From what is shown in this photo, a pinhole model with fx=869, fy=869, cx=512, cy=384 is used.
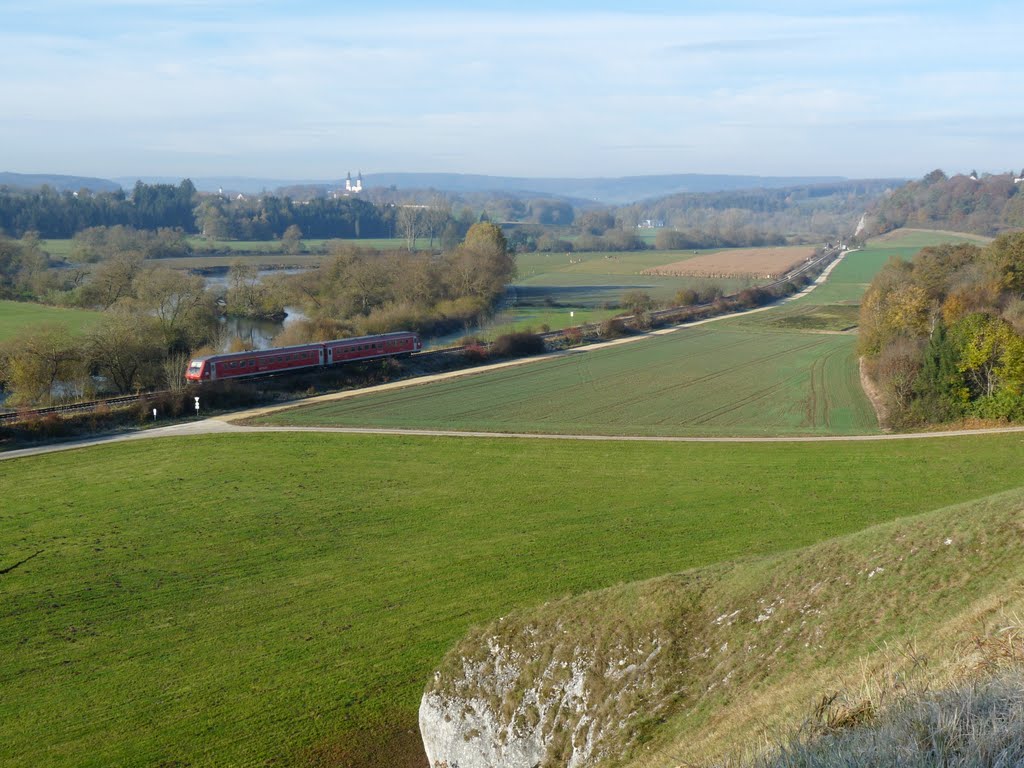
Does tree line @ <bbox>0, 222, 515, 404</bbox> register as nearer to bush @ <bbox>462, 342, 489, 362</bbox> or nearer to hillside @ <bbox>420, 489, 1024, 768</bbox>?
bush @ <bbox>462, 342, 489, 362</bbox>

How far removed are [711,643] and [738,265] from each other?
10170 cm

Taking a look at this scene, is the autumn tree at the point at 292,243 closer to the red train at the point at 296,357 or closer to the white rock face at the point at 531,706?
the red train at the point at 296,357

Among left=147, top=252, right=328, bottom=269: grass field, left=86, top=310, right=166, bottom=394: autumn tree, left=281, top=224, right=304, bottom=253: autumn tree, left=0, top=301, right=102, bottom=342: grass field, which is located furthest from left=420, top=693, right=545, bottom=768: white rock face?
left=281, top=224, right=304, bottom=253: autumn tree

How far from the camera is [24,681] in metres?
15.7

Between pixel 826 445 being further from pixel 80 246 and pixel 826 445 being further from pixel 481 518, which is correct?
pixel 80 246

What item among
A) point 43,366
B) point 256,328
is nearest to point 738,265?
point 256,328

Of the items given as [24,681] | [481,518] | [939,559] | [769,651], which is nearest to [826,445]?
[481,518]

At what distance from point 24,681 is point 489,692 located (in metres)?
9.07

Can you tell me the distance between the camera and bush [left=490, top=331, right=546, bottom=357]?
53.4 meters

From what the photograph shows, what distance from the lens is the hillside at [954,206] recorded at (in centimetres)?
11519

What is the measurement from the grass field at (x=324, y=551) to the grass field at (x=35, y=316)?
28.0 meters

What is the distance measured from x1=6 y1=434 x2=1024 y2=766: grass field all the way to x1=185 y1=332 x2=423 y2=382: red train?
6.94 meters

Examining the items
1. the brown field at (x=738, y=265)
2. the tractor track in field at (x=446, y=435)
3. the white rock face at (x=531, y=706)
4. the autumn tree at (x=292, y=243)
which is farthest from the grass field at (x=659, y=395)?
the autumn tree at (x=292, y=243)

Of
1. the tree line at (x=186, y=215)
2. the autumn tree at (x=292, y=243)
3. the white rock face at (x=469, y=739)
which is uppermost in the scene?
the tree line at (x=186, y=215)
